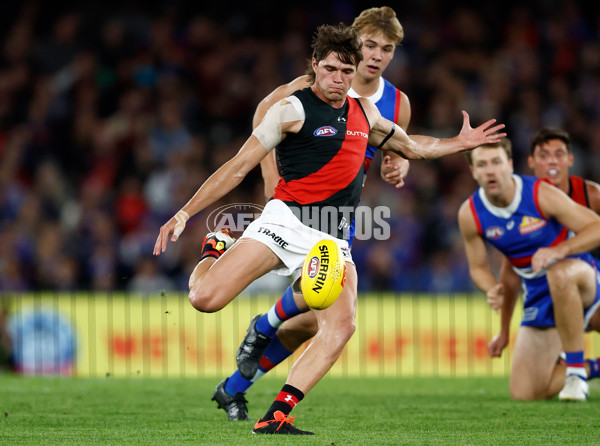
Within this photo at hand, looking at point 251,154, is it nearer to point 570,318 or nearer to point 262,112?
point 262,112

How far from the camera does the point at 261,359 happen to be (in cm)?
627

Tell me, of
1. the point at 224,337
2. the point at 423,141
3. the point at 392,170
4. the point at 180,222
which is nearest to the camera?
the point at 180,222

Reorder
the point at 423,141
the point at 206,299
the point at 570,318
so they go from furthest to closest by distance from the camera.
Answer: the point at 570,318 → the point at 423,141 → the point at 206,299

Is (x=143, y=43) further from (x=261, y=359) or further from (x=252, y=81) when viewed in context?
(x=261, y=359)

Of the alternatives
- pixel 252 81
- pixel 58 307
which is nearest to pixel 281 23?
pixel 252 81

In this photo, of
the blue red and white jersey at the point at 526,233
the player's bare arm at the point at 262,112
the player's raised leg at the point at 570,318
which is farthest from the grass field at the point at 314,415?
the player's bare arm at the point at 262,112

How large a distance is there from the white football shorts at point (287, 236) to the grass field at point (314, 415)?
1002 mm

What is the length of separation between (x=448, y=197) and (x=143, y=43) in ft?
18.5

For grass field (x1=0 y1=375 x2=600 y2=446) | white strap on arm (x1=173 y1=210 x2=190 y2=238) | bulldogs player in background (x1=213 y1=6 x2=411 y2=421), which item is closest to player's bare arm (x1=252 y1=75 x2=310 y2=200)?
bulldogs player in background (x1=213 y1=6 x2=411 y2=421)

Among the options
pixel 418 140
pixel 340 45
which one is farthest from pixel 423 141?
pixel 340 45

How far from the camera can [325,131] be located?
214 inches

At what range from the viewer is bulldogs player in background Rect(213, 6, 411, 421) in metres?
5.97

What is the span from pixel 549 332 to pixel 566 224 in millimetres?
1034

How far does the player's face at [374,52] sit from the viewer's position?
676 centimetres
